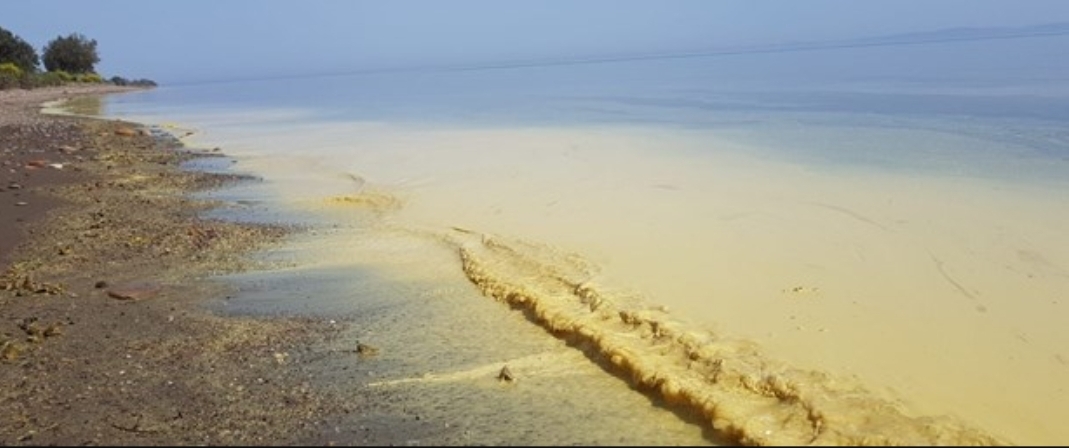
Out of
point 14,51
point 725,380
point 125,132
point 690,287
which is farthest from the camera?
point 14,51

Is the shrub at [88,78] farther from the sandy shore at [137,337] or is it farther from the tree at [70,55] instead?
the sandy shore at [137,337]

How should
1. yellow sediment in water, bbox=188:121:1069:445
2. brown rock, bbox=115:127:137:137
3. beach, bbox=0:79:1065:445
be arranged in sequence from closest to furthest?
beach, bbox=0:79:1065:445, yellow sediment in water, bbox=188:121:1069:445, brown rock, bbox=115:127:137:137

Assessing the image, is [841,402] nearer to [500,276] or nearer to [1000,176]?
[500,276]

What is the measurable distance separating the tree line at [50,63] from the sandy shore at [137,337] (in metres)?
58.0

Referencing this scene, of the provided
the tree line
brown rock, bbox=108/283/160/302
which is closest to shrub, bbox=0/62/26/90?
the tree line

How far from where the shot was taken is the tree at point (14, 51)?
72.7m

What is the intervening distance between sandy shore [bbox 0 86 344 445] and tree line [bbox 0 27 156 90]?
190ft

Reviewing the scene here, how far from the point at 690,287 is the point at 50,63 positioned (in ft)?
291

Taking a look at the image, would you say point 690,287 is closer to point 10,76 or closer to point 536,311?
point 536,311

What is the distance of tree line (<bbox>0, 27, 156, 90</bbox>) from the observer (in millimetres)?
64938

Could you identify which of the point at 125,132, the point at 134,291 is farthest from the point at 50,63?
the point at 134,291

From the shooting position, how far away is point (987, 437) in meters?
4.88

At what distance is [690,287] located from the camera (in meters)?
8.39

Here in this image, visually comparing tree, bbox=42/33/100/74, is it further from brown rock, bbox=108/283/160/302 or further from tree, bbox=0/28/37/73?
brown rock, bbox=108/283/160/302
